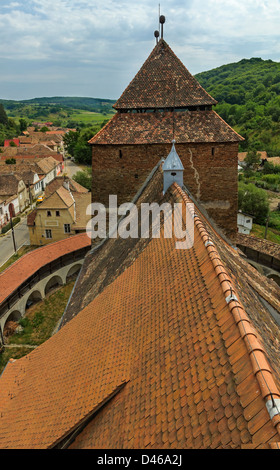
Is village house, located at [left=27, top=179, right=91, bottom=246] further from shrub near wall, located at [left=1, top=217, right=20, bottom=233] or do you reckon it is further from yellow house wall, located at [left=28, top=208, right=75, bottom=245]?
shrub near wall, located at [left=1, top=217, right=20, bottom=233]

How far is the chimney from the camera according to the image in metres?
13.3

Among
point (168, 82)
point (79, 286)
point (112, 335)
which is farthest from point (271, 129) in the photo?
point (112, 335)

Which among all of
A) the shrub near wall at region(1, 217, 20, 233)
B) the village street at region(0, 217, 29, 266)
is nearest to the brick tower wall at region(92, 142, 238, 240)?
the village street at region(0, 217, 29, 266)

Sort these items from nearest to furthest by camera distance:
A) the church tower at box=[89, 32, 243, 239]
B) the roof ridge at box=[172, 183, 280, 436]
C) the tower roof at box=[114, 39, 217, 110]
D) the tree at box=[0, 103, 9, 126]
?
the roof ridge at box=[172, 183, 280, 436], the church tower at box=[89, 32, 243, 239], the tower roof at box=[114, 39, 217, 110], the tree at box=[0, 103, 9, 126]

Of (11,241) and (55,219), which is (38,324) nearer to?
(55,219)

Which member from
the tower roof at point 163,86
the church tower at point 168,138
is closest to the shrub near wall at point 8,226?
the church tower at point 168,138

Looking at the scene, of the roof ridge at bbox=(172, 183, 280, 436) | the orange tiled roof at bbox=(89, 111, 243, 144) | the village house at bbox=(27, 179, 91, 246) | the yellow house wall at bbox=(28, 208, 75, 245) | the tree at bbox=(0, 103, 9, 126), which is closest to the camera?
the roof ridge at bbox=(172, 183, 280, 436)

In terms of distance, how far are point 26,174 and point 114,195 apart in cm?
5104

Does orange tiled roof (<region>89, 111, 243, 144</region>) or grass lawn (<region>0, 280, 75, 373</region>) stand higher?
orange tiled roof (<region>89, 111, 243, 144</region>)

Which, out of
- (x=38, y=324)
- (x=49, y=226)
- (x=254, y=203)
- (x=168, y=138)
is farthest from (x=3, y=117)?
(x=168, y=138)

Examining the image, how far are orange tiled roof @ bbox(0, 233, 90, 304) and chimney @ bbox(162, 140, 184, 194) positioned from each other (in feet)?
55.9

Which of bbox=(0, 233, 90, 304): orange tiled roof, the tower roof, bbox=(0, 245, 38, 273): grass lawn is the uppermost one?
the tower roof

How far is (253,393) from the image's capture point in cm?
421

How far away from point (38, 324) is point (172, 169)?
64.3ft
